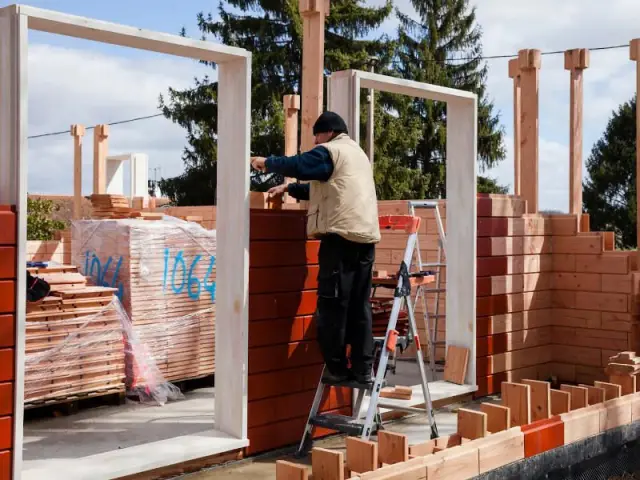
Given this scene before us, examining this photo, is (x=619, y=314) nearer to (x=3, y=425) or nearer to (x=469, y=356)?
(x=469, y=356)

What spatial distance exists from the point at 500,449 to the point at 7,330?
2.63 m

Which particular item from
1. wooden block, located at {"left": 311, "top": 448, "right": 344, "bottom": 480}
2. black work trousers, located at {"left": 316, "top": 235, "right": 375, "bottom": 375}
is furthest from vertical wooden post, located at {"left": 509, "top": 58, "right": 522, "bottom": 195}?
wooden block, located at {"left": 311, "top": 448, "right": 344, "bottom": 480}

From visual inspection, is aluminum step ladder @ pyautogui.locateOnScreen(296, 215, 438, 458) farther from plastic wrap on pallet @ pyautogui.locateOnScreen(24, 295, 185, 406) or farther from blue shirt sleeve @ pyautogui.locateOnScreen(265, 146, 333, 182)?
plastic wrap on pallet @ pyautogui.locateOnScreen(24, 295, 185, 406)

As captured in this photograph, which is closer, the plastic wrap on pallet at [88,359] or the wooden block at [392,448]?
the wooden block at [392,448]

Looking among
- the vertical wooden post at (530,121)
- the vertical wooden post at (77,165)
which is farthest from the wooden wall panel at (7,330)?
the vertical wooden post at (77,165)

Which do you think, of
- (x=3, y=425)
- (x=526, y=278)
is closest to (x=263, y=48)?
(x=526, y=278)

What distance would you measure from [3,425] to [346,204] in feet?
8.03

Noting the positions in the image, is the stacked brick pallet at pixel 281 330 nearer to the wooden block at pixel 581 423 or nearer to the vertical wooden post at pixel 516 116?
the wooden block at pixel 581 423

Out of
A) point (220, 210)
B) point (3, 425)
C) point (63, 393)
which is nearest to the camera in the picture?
point (3, 425)

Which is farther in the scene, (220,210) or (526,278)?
(526,278)

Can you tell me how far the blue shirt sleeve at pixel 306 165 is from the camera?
5.43m

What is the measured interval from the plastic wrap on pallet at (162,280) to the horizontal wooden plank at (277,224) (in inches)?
84.2

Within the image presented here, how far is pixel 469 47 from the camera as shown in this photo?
3500 centimetres

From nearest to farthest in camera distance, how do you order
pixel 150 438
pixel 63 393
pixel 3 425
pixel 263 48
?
pixel 3 425 < pixel 150 438 < pixel 63 393 < pixel 263 48
